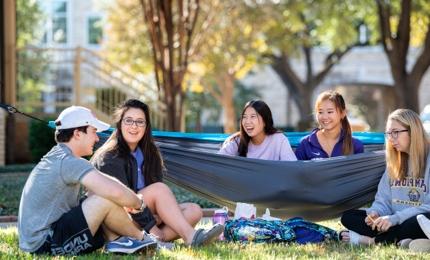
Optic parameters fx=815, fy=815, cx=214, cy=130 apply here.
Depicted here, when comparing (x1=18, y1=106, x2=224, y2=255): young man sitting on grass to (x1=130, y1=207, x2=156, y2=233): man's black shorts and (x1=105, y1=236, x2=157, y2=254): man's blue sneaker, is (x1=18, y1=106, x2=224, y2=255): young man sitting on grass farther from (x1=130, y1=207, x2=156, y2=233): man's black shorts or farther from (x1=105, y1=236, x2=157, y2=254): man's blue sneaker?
(x1=130, y1=207, x2=156, y2=233): man's black shorts

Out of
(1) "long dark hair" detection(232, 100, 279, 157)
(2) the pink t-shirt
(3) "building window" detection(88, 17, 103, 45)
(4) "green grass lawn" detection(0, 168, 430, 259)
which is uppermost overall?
(3) "building window" detection(88, 17, 103, 45)

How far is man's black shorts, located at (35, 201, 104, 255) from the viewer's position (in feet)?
14.0

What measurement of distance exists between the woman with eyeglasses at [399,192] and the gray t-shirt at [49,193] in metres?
1.84

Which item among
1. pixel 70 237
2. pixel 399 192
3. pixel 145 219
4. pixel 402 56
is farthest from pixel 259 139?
pixel 402 56

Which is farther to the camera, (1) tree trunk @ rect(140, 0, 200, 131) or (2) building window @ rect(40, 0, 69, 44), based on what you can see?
(2) building window @ rect(40, 0, 69, 44)

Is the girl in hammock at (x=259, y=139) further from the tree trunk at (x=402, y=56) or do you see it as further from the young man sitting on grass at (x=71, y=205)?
the tree trunk at (x=402, y=56)

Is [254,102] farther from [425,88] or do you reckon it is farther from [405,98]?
[425,88]

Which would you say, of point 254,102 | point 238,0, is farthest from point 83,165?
point 238,0

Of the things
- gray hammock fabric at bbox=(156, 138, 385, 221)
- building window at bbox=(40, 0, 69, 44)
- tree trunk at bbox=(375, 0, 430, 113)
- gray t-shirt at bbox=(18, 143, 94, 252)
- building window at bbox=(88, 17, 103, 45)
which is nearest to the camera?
gray t-shirt at bbox=(18, 143, 94, 252)

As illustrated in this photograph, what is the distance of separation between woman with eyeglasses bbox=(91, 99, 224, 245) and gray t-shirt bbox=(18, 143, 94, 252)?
0.54 m

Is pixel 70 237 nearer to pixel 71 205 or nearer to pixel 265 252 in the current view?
pixel 71 205

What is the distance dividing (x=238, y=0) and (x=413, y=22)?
178 inches

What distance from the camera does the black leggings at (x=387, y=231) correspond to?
192 inches

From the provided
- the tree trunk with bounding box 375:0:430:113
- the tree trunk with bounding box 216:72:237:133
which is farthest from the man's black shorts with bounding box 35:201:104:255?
the tree trunk with bounding box 216:72:237:133
